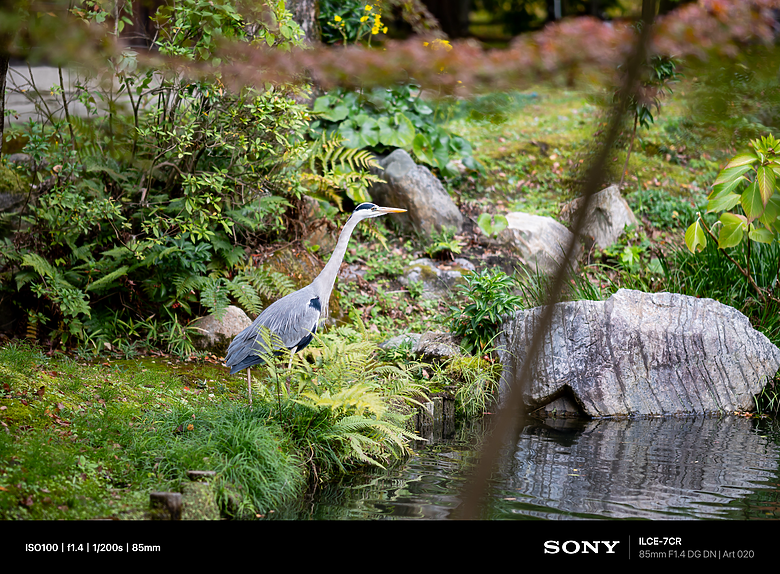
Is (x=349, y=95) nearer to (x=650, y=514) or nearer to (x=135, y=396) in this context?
(x=135, y=396)

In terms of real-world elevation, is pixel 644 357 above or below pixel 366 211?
below

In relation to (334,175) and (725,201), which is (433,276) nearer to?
(334,175)

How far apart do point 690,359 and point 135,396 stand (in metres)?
4.77

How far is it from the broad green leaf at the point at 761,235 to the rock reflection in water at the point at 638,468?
1.62 metres

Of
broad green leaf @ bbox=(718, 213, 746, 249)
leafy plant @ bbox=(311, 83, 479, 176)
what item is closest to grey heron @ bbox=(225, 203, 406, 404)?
broad green leaf @ bbox=(718, 213, 746, 249)

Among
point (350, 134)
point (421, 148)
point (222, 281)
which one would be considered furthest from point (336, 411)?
point (421, 148)

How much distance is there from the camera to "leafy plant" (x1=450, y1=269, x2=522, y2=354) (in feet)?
19.0

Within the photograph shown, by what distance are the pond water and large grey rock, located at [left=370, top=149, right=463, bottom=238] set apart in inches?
135

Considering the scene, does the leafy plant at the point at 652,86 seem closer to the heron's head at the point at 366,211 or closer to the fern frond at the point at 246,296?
the heron's head at the point at 366,211

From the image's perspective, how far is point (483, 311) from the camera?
5.78 meters

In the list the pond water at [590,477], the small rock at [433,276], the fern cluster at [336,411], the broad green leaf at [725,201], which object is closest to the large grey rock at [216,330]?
the fern cluster at [336,411]

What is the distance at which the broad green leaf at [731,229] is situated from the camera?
5.30 metres
